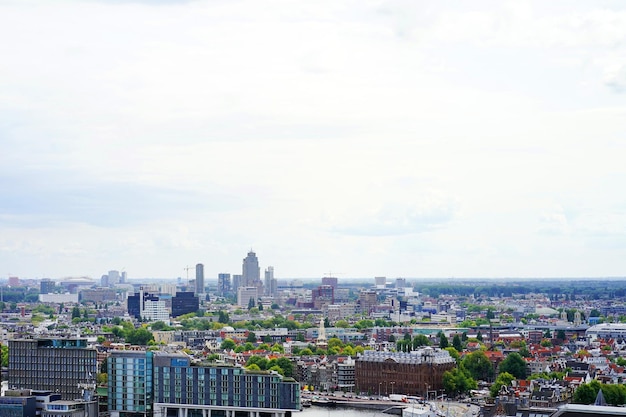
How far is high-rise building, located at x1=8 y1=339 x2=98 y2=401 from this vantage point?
67.8m

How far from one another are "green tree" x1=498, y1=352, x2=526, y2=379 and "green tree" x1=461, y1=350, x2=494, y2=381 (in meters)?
1.04

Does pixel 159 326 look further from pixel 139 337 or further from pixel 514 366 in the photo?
pixel 514 366

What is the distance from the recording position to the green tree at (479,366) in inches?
4072

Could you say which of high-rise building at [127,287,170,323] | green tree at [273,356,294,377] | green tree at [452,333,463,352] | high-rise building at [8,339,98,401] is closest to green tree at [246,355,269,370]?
green tree at [273,356,294,377]

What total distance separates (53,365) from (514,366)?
1803 inches

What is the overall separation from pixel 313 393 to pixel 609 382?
22.6 metres

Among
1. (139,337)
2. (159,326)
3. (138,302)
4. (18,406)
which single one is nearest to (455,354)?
(139,337)

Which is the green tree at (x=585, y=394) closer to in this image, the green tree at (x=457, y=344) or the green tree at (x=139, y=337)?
the green tree at (x=457, y=344)

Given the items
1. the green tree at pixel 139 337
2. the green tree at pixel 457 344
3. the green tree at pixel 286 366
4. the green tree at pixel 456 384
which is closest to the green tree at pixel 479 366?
the green tree at pixel 456 384

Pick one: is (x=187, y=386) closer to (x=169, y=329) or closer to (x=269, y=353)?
(x=269, y=353)

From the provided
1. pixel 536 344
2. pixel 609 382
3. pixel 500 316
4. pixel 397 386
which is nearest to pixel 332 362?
pixel 397 386

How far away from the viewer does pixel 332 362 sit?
10750 cm

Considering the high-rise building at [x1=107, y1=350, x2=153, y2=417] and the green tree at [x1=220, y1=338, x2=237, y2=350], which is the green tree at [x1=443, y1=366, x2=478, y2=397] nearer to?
the high-rise building at [x1=107, y1=350, x2=153, y2=417]

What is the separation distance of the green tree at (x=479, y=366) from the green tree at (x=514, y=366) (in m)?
1.04
